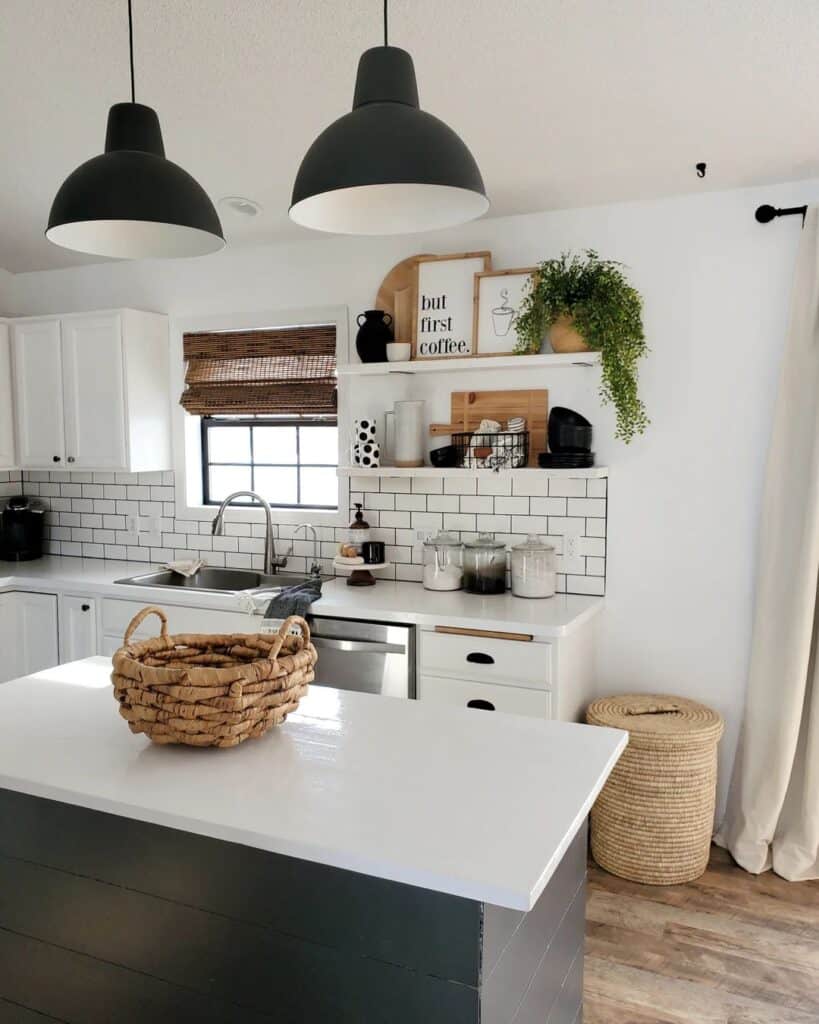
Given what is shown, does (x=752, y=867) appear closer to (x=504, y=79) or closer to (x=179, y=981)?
(x=179, y=981)

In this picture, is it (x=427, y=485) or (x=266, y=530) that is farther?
(x=266, y=530)

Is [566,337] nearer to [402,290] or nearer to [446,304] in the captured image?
[446,304]

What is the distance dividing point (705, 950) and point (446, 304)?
2641 millimetres

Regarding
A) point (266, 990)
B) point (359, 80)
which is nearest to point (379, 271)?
point (359, 80)

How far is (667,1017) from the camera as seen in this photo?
95.7 inches

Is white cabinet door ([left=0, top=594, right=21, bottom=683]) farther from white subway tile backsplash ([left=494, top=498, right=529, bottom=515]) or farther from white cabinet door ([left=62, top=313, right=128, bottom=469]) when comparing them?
white subway tile backsplash ([left=494, top=498, right=529, bottom=515])

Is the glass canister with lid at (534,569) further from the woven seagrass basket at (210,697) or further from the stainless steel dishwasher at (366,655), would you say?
the woven seagrass basket at (210,697)

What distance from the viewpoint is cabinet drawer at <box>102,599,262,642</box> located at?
3721 mm

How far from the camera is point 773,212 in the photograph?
321cm

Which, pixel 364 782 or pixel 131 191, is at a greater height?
pixel 131 191

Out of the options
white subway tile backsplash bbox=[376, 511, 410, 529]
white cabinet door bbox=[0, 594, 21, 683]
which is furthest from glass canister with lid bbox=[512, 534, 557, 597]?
white cabinet door bbox=[0, 594, 21, 683]

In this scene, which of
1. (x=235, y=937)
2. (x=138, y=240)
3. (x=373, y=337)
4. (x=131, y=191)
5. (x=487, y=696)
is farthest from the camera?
(x=373, y=337)

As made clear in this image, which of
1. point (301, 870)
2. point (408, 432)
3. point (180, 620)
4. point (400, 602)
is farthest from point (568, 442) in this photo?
point (301, 870)

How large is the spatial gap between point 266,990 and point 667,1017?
4.87 ft
